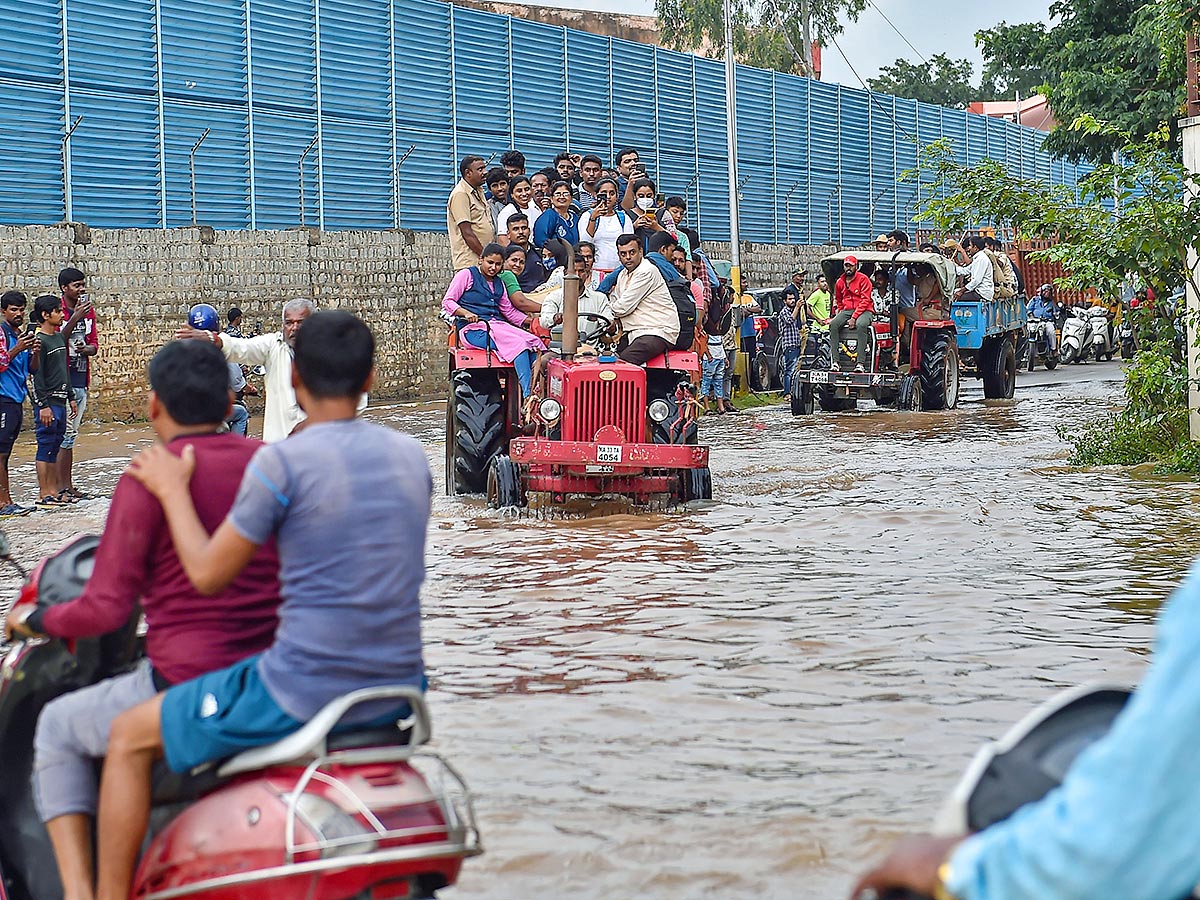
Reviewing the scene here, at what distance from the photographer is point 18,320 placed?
14.0 m

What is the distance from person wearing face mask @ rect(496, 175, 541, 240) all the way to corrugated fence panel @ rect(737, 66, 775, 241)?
21.9 meters

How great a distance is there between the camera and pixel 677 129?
1425 inches

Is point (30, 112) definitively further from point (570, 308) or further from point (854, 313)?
point (570, 308)

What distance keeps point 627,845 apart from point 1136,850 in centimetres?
338

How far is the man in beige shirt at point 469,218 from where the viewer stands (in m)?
14.5

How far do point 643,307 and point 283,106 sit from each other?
47.6 ft

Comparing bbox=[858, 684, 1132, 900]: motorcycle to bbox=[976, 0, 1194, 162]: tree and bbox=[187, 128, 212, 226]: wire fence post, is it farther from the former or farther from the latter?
bbox=[976, 0, 1194, 162]: tree

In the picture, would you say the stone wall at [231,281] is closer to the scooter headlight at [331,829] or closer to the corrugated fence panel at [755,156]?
the corrugated fence panel at [755,156]

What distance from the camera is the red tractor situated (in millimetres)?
12508

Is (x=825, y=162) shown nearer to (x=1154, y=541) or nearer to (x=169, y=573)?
(x=1154, y=541)

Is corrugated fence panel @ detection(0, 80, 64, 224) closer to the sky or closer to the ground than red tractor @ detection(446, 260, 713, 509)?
closer to the sky

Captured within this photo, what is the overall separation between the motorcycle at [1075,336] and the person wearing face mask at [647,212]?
18.8 meters

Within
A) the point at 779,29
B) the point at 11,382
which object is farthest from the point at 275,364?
the point at 779,29

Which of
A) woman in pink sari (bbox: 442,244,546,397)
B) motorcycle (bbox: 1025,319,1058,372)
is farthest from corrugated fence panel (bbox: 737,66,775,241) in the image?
woman in pink sari (bbox: 442,244,546,397)
